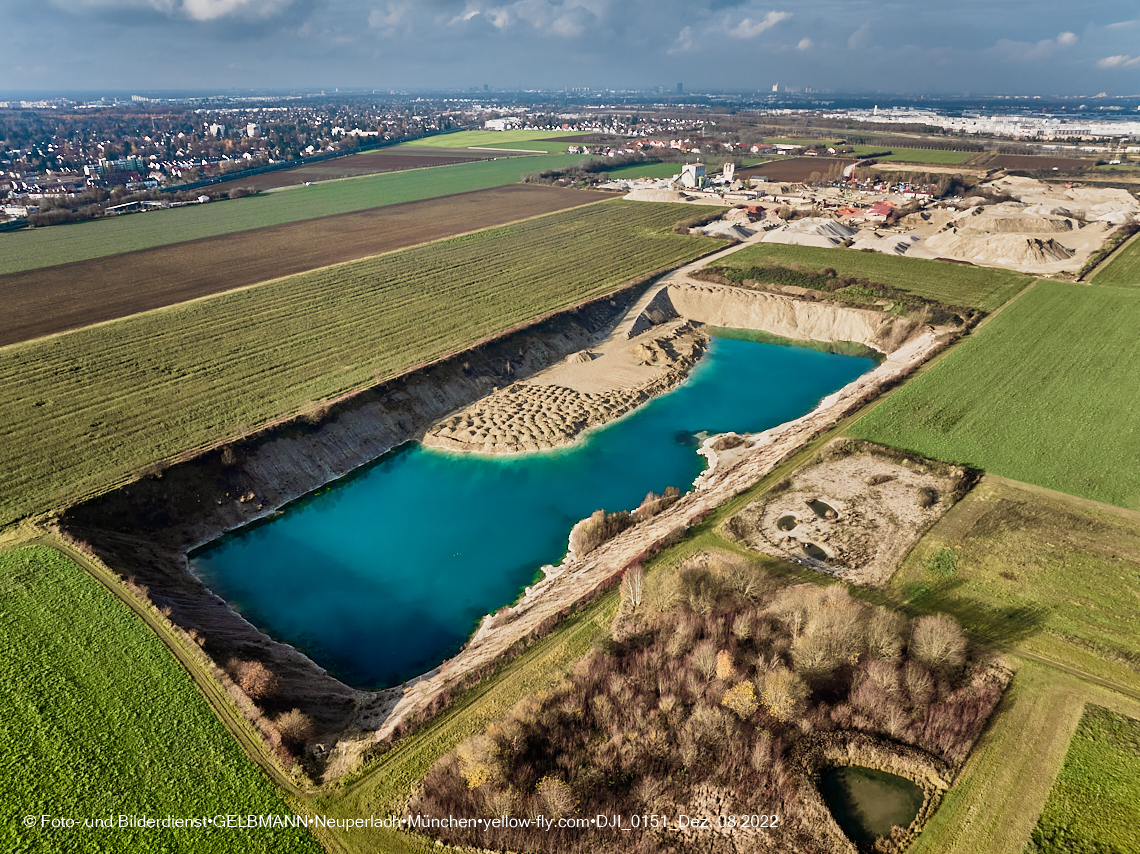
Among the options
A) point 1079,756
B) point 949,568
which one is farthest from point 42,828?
point 949,568

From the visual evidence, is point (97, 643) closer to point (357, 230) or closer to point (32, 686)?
point (32, 686)

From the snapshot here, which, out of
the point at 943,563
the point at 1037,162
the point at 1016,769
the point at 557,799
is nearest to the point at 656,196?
the point at 943,563

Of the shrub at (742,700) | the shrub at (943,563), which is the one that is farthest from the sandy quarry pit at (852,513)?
the shrub at (742,700)

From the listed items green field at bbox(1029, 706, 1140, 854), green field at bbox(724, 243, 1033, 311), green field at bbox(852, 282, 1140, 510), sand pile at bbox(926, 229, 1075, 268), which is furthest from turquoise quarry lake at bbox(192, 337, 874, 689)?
sand pile at bbox(926, 229, 1075, 268)

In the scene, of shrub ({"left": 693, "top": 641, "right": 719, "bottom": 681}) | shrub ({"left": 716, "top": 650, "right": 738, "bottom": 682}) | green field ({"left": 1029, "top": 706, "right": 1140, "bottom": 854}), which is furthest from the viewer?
shrub ({"left": 693, "top": 641, "right": 719, "bottom": 681})

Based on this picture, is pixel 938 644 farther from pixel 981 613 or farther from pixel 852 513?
pixel 852 513

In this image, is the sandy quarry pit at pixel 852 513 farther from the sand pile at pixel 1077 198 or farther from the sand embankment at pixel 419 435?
the sand pile at pixel 1077 198

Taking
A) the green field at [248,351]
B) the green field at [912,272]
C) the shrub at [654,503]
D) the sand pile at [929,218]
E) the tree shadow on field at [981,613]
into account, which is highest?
the sand pile at [929,218]

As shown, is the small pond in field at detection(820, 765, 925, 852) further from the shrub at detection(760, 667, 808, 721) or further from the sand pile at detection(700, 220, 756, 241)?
the sand pile at detection(700, 220, 756, 241)
